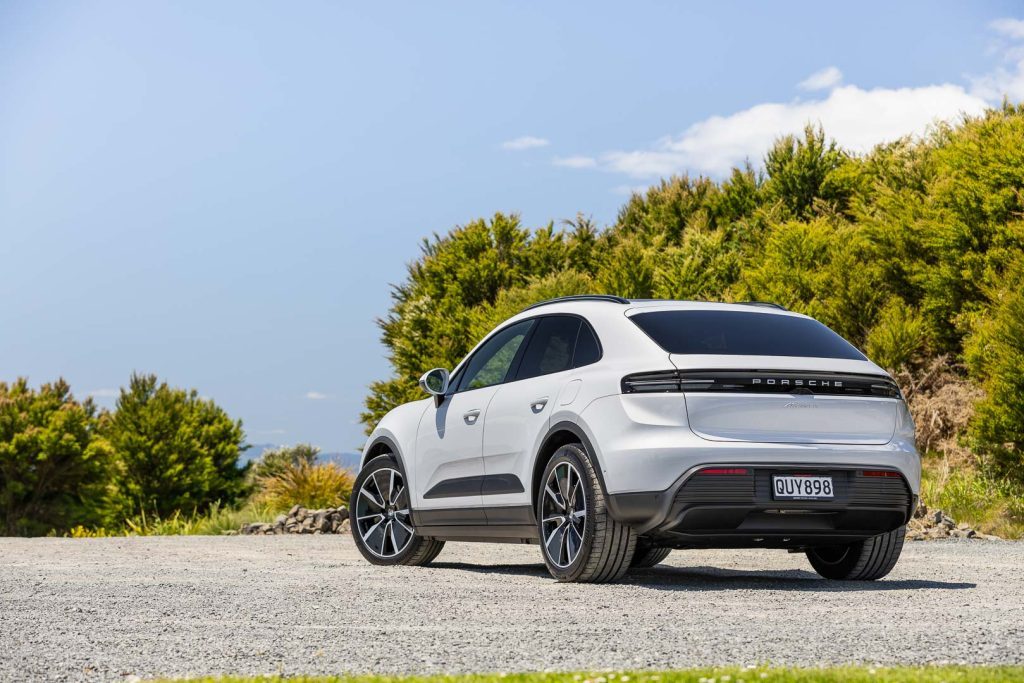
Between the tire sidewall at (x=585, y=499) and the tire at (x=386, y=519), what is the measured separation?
190 cm

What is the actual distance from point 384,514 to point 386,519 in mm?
56

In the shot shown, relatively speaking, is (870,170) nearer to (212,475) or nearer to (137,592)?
(212,475)

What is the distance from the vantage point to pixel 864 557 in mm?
7965

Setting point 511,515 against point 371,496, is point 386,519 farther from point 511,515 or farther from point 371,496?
Answer: point 511,515

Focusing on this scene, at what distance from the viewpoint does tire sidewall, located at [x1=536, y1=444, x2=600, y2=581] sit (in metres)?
7.14

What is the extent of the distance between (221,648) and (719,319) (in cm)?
397

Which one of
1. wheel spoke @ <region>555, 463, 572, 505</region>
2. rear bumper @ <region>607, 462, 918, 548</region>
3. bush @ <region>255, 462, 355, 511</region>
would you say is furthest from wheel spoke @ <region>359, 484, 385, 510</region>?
bush @ <region>255, 462, 355, 511</region>

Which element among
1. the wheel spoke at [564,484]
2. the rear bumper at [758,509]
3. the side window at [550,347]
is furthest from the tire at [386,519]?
the rear bumper at [758,509]

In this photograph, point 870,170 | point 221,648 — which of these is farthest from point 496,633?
point 870,170

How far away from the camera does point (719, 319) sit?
25.1ft

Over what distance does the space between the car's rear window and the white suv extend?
0.01m

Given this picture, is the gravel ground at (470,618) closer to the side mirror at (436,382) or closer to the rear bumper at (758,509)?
the rear bumper at (758,509)

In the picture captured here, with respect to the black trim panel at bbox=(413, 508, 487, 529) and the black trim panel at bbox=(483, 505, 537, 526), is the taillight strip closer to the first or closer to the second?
the black trim panel at bbox=(483, 505, 537, 526)

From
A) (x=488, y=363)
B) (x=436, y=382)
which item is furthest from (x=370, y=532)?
(x=488, y=363)
